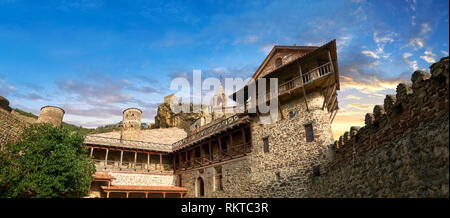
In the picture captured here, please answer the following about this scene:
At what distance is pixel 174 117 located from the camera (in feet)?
130

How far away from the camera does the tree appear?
14688mm

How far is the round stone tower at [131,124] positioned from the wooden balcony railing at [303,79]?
22258 mm

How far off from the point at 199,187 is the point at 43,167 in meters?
12.0

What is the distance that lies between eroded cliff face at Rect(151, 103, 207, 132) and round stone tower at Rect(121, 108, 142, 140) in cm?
688

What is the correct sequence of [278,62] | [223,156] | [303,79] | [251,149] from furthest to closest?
[223,156], [278,62], [251,149], [303,79]

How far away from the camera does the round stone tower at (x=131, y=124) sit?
31.9 meters

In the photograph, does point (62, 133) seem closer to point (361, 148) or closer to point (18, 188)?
point (18, 188)

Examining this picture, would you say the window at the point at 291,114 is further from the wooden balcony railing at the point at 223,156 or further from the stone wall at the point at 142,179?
the stone wall at the point at 142,179

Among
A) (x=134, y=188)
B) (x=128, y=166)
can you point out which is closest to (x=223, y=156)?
(x=134, y=188)

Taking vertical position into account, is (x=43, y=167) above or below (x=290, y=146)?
below

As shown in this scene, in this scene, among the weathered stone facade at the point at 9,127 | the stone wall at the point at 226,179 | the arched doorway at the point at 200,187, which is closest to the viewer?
the stone wall at the point at 226,179

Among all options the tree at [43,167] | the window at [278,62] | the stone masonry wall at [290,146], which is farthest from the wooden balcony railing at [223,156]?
the tree at [43,167]

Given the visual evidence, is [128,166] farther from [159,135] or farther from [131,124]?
[159,135]
